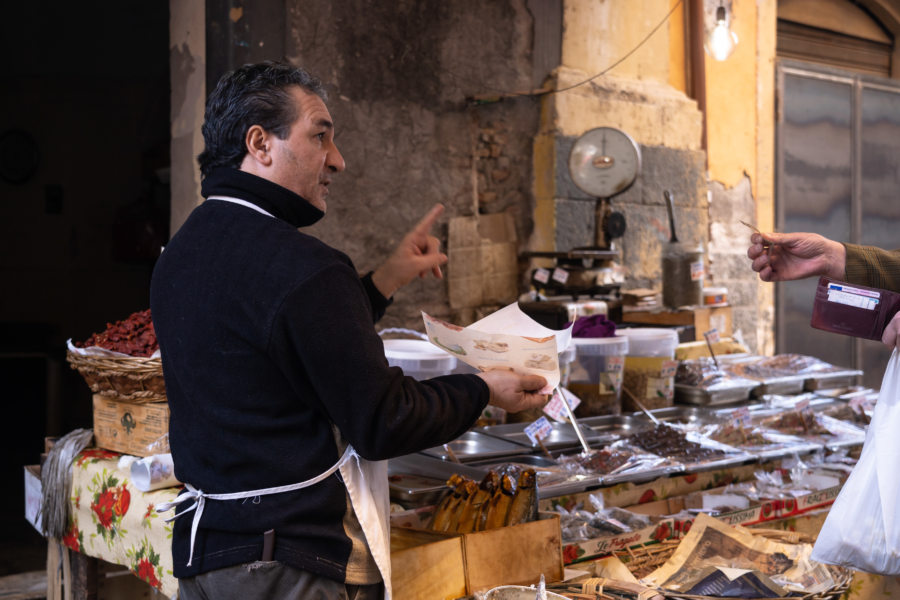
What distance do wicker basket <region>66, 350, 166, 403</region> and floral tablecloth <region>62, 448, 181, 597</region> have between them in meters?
0.21

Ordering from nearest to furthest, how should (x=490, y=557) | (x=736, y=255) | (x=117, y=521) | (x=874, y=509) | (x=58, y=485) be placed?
(x=874, y=509) < (x=490, y=557) < (x=117, y=521) < (x=58, y=485) < (x=736, y=255)

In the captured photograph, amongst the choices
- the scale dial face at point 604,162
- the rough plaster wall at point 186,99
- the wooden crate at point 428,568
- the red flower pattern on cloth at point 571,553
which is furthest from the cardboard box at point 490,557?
the scale dial face at point 604,162

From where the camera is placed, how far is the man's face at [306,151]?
1.54 m

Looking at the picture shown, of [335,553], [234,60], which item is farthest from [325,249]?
[234,60]

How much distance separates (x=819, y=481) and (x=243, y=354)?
2.05 meters

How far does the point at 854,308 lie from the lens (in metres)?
1.92

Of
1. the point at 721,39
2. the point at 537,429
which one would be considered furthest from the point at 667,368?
the point at 721,39

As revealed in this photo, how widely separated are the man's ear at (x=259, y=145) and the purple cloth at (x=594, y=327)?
1818 mm

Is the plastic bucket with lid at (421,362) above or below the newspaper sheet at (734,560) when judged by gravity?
above

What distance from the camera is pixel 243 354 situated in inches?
56.3

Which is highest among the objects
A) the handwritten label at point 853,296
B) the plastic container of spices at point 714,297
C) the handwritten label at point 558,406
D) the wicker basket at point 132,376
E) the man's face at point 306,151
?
the man's face at point 306,151

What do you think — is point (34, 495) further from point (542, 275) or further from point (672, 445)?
point (542, 275)

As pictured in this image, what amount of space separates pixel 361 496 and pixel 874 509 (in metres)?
1.01

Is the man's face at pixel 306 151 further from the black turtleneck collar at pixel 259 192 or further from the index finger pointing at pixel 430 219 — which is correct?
the index finger pointing at pixel 430 219
